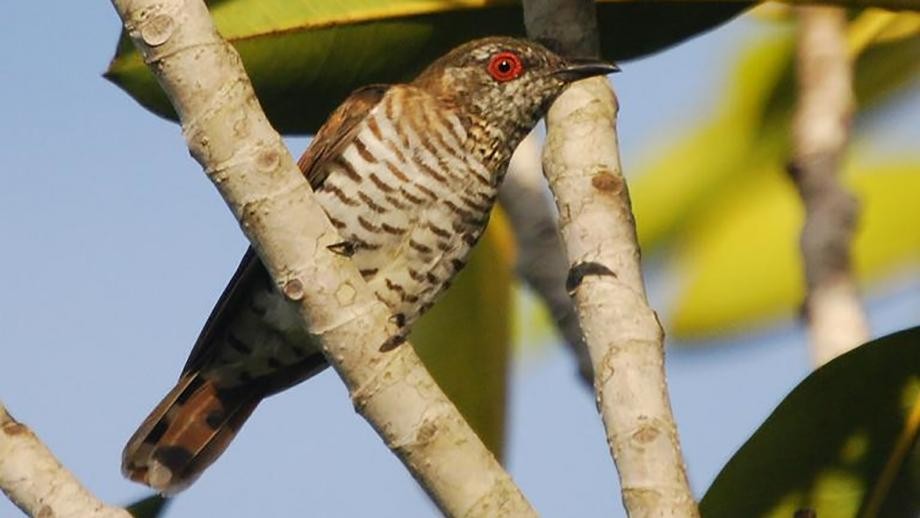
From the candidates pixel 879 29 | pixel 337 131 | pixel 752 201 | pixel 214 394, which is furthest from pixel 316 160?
pixel 879 29

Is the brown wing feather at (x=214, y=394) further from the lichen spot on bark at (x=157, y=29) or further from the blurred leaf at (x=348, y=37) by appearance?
the lichen spot on bark at (x=157, y=29)

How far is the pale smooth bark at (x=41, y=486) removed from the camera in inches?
99.1

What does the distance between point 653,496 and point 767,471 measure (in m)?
1.07

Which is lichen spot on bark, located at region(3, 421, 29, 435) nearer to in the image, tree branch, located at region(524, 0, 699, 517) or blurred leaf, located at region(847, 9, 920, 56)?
tree branch, located at region(524, 0, 699, 517)

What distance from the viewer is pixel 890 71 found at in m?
4.36

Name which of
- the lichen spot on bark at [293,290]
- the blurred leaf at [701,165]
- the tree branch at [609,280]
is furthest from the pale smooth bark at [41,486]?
the blurred leaf at [701,165]

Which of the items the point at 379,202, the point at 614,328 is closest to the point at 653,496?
the point at 614,328

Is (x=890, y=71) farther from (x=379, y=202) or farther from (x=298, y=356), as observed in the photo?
(x=298, y=356)

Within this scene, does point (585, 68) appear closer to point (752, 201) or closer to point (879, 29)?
A: point (879, 29)

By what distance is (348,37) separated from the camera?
13.8ft

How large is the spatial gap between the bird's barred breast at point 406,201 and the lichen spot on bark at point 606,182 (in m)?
1.26

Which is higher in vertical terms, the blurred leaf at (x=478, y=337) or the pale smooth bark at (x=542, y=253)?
the pale smooth bark at (x=542, y=253)

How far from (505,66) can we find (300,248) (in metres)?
1.99

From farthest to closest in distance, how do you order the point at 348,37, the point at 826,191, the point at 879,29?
the point at 348,37 < the point at 879,29 < the point at 826,191
